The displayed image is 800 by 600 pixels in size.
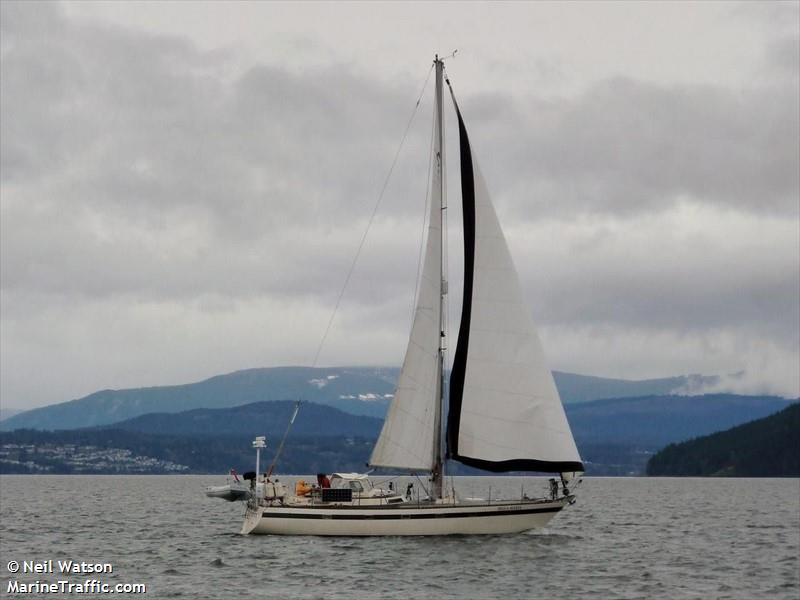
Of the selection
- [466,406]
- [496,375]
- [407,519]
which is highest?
[496,375]

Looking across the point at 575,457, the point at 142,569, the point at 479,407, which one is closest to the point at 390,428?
the point at 479,407

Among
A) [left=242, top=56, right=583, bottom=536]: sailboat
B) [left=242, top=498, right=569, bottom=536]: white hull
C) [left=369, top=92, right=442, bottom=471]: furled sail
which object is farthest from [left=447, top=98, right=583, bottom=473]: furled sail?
[left=242, top=498, right=569, bottom=536]: white hull

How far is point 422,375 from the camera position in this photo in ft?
194

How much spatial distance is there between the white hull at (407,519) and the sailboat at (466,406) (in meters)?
0.05


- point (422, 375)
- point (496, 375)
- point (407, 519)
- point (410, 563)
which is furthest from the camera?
point (422, 375)

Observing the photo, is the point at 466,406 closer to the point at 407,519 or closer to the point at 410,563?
the point at 407,519

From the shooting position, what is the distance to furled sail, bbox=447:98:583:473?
5800 cm

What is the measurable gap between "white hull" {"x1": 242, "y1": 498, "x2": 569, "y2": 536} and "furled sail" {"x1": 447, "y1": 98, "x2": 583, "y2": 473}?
93.8 inches

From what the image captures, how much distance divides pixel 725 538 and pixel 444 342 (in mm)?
25795

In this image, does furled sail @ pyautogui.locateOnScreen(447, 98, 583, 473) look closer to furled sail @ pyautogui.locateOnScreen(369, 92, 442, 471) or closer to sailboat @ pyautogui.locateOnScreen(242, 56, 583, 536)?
sailboat @ pyautogui.locateOnScreen(242, 56, 583, 536)

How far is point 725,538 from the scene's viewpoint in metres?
73.8

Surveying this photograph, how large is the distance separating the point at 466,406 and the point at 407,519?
5982mm

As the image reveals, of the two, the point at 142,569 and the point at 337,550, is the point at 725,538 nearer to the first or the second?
the point at 337,550

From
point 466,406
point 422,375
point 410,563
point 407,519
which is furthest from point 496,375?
point 410,563
